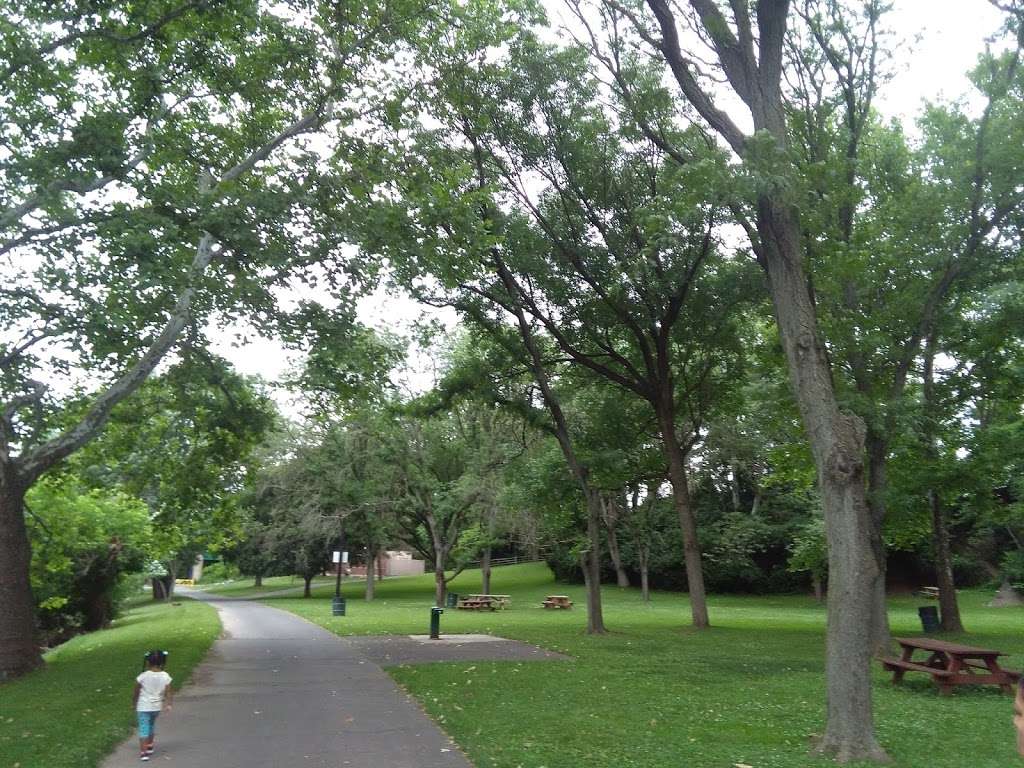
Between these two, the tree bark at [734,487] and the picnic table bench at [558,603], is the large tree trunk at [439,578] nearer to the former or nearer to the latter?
the picnic table bench at [558,603]

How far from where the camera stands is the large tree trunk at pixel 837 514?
7.55m

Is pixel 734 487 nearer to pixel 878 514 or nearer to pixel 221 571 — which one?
pixel 878 514

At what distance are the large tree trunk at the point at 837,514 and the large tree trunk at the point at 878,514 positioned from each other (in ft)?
25.7

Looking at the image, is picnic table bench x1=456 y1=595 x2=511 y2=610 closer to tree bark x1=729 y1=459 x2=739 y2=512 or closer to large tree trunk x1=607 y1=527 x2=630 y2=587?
large tree trunk x1=607 y1=527 x2=630 y2=587

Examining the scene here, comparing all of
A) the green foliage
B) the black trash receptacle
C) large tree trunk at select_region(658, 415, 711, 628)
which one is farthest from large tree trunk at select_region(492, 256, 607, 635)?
the green foliage

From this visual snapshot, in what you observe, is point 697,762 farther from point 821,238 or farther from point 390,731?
point 821,238

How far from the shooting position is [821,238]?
13.5 meters

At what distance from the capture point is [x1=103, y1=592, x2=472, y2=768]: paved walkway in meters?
7.60

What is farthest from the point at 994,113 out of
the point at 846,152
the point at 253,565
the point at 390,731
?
the point at 253,565

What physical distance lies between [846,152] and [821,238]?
4.80 m

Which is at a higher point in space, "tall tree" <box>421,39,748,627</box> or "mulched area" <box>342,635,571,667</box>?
"tall tree" <box>421,39,748,627</box>

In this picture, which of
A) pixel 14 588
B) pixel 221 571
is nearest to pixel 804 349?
pixel 14 588

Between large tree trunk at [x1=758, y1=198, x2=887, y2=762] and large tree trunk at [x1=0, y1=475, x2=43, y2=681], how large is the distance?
11528 millimetres

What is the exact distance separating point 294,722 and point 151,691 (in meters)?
1.98
